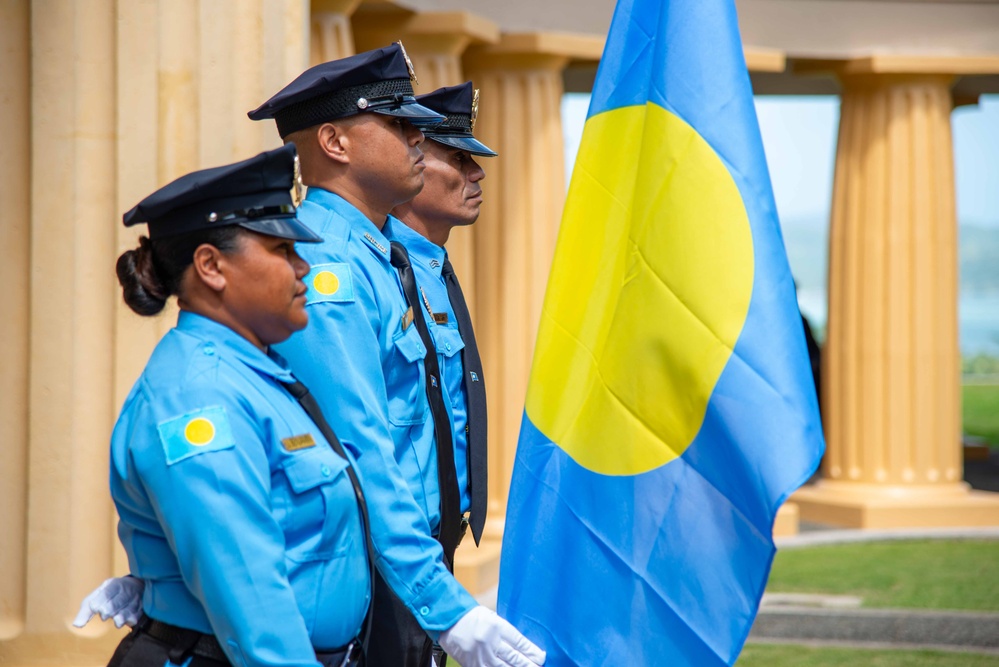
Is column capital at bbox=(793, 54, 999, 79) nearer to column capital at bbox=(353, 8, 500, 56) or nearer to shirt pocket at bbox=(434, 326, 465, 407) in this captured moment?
column capital at bbox=(353, 8, 500, 56)

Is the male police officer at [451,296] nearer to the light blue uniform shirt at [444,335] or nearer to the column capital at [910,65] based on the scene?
the light blue uniform shirt at [444,335]

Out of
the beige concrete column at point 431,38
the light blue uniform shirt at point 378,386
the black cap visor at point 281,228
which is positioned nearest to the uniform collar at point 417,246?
the light blue uniform shirt at point 378,386

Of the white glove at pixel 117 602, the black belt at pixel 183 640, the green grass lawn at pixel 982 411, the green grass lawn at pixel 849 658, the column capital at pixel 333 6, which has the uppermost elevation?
the column capital at pixel 333 6

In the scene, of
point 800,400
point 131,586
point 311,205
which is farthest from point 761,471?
point 131,586

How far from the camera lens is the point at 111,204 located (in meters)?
3.56

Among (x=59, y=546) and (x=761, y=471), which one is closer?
(x=761, y=471)

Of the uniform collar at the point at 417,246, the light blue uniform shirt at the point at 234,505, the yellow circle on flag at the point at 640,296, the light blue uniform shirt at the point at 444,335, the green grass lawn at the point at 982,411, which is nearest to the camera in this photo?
the light blue uniform shirt at the point at 234,505

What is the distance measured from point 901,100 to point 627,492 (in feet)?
27.5

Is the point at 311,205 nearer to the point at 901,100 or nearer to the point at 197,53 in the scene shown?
the point at 197,53

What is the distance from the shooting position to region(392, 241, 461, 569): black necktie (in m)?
2.81

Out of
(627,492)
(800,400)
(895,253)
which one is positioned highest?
(800,400)

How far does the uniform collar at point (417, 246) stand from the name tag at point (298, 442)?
4.87 feet

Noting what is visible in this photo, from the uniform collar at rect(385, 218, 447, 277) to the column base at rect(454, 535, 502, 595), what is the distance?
380cm

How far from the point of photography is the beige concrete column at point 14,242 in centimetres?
353
